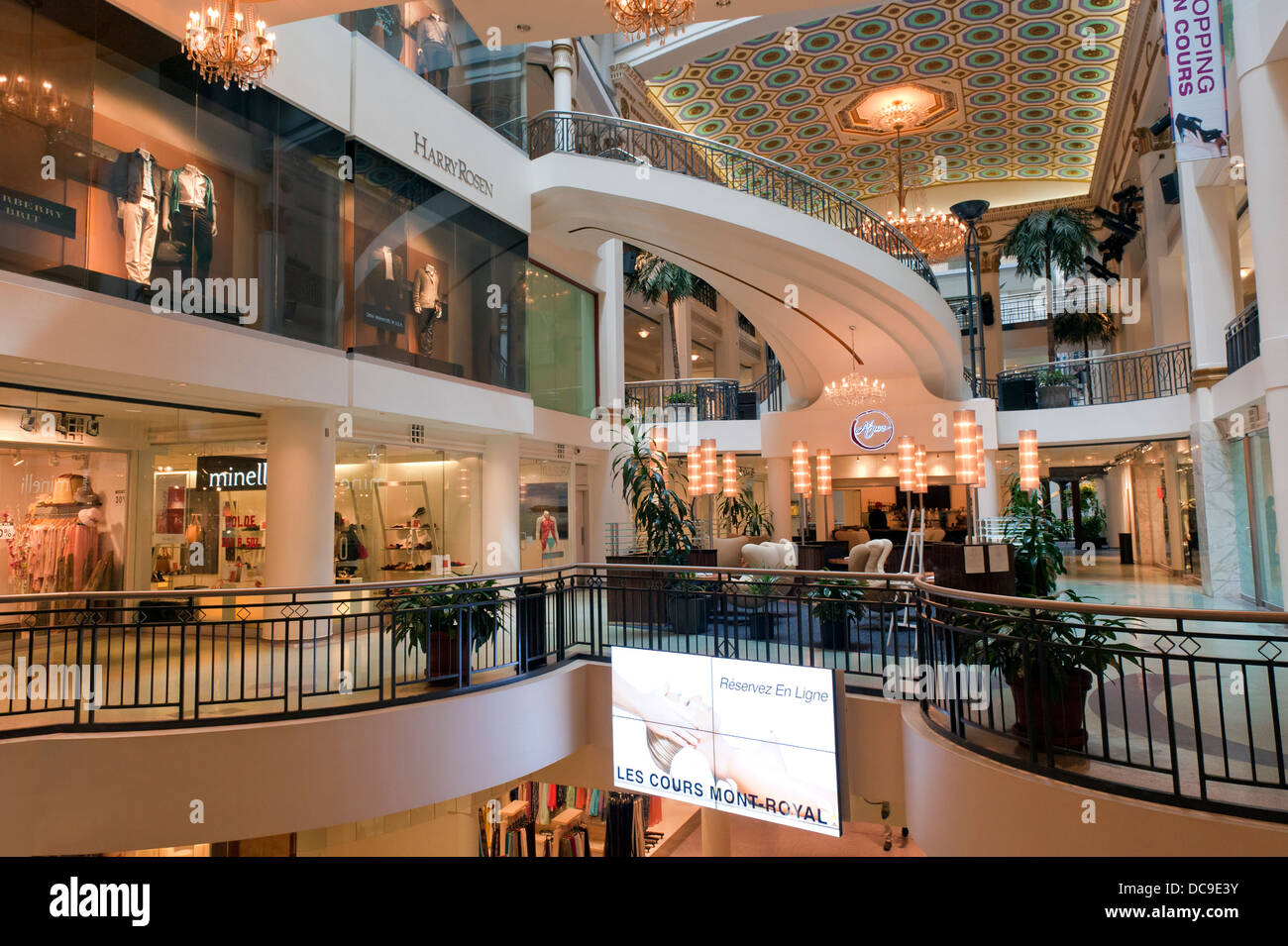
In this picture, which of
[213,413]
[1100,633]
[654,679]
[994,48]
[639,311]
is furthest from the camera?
[639,311]

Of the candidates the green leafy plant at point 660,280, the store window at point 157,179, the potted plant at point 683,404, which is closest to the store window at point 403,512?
the store window at point 157,179

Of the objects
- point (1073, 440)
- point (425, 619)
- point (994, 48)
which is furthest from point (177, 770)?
point (994, 48)

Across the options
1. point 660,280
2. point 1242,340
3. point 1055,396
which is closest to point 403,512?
point 660,280

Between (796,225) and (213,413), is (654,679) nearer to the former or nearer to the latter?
(213,413)

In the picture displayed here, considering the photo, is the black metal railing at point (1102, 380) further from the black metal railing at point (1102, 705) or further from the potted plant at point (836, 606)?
the black metal railing at point (1102, 705)

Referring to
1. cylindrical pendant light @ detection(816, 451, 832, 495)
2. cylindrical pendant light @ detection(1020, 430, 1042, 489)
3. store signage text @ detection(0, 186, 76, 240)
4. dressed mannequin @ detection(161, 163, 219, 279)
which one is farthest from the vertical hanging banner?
store signage text @ detection(0, 186, 76, 240)

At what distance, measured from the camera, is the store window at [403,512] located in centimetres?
922

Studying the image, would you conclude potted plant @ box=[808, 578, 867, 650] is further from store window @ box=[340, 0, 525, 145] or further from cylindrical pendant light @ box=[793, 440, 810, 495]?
store window @ box=[340, 0, 525, 145]

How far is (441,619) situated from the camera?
651 centimetres

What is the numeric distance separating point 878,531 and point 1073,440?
6.17 meters

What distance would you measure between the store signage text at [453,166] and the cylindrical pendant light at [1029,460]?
7.44 meters

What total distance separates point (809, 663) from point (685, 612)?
5.41 feet

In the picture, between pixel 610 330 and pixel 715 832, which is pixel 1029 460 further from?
pixel 610 330
